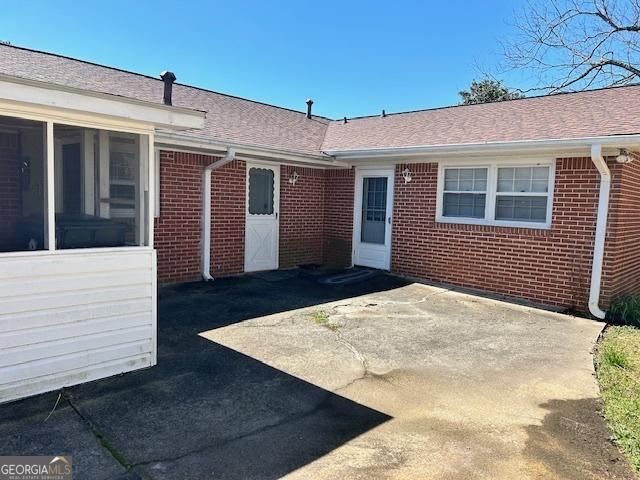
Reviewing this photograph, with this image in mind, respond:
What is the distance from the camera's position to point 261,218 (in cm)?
984

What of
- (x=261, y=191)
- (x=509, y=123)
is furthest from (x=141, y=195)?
(x=509, y=123)

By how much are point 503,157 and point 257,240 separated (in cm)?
530

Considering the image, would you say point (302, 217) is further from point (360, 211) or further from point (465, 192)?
point (465, 192)

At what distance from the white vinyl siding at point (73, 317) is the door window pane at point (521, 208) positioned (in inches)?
254

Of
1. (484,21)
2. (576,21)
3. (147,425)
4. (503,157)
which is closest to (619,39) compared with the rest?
(576,21)

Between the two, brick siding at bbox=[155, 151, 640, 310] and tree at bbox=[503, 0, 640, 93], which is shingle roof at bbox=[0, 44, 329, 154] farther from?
tree at bbox=[503, 0, 640, 93]

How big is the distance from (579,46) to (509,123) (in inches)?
316

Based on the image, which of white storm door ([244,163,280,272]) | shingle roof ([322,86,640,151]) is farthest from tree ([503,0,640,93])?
white storm door ([244,163,280,272])

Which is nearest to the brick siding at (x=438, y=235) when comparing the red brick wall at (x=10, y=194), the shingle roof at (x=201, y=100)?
the shingle roof at (x=201, y=100)

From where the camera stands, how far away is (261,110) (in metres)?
11.6

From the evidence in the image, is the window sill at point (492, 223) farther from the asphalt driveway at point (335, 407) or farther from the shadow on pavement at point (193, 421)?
the shadow on pavement at point (193, 421)

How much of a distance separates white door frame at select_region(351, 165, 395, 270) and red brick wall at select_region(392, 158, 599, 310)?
0.16 meters

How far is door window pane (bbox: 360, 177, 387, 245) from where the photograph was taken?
32.9ft

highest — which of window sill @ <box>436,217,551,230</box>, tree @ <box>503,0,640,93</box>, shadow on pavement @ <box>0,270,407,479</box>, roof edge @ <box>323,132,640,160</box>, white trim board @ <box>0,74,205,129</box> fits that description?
tree @ <box>503,0,640,93</box>
